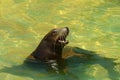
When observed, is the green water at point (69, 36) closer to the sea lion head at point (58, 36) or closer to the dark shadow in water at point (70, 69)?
the dark shadow in water at point (70, 69)

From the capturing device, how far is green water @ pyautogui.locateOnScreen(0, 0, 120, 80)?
756 centimetres

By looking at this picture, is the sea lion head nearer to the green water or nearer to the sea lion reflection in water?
the sea lion reflection in water

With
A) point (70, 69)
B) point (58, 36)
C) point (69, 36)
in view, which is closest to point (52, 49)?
point (58, 36)

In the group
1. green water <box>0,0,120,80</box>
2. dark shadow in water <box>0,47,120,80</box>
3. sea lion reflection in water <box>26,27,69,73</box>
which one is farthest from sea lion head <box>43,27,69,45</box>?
green water <box>0,0,120,80</box>

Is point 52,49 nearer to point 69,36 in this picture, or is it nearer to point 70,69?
point 70,69

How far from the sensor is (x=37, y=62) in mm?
7695

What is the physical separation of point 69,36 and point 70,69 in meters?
2.12

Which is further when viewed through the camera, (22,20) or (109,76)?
(22,20)

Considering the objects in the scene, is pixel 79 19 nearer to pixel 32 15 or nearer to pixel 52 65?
pixel 32 15

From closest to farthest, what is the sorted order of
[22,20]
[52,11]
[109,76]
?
[109,76], [22,20], [52,11]

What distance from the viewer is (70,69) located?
7.67m

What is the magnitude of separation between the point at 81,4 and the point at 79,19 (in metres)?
1.40

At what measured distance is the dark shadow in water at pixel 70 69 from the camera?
7371 mm

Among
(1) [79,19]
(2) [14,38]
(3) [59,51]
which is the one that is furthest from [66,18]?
(3) [59,51]
